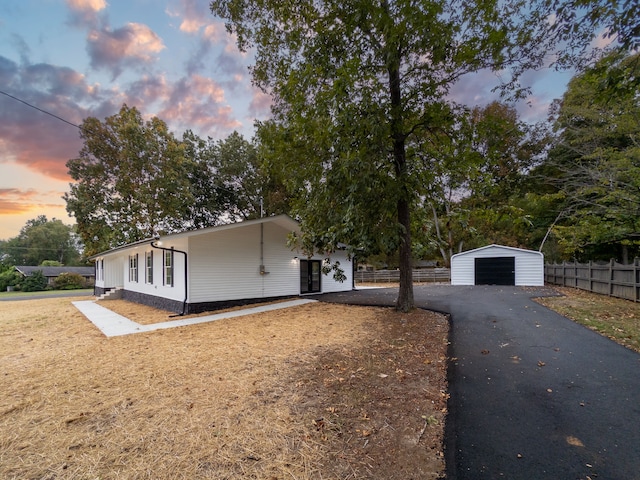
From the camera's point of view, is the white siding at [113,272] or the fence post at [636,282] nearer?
the fence post at [636,282]

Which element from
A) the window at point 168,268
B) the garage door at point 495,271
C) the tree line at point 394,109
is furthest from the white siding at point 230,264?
the garage door at point 495,271

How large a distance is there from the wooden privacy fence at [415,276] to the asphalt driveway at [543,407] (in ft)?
56.8

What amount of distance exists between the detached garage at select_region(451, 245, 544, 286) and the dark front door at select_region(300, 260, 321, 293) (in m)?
9.75

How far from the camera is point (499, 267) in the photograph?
17562mm

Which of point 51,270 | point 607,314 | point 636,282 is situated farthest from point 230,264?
point 51,270

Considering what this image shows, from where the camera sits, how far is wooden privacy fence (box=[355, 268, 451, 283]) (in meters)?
22.7

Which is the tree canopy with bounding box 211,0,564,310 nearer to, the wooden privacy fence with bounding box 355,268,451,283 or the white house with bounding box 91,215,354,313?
the white house with bounding box 91,215,354,313

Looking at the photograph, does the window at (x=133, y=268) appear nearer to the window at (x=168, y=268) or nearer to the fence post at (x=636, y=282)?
the window at (x=168, y=268)

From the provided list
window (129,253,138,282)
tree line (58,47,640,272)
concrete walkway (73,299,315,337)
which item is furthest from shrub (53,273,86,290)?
concrete walkway (73,299,315,337)

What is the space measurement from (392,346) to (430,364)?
1.05 m

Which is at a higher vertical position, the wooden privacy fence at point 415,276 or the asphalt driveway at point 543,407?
the asphalt driveway at point 543,407

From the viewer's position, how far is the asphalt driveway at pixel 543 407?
2.21 m

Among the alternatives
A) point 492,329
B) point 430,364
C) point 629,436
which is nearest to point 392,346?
point 430,364

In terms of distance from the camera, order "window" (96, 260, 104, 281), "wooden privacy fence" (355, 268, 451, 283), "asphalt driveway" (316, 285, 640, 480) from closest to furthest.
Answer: "asphalt driveway" (316, 285, 640, 480) < "window" (96, 260, 104, 281) < "wooden privacy fence" (355, 268, 451, 283)
